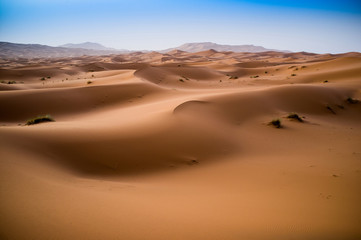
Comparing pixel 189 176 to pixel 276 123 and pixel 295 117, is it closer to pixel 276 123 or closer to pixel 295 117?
pixel 276 123

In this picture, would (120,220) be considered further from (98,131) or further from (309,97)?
(309,97)

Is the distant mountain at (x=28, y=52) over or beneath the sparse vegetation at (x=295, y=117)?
over

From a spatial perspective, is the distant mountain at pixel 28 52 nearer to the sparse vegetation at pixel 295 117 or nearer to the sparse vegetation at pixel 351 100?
the sparse vegetation at pixel 295 117

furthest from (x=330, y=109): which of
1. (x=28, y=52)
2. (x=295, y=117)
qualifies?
(x=28, y=52)

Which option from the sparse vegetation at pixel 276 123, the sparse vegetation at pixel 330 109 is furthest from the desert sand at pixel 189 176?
the sparse vegetation at pixel 330 109

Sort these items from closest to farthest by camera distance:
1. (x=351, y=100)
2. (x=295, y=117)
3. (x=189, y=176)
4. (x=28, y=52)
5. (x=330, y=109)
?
1. (x=189, y=176)
2. (x=295, y=117)
3. (x=330, y=109)
4. (x=351, y=100)
5. (x=28, y=52)

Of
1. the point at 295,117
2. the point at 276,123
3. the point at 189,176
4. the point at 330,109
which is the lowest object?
the point at 189,176

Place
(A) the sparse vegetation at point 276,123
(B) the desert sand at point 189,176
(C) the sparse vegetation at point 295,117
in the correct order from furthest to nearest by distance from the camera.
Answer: (C) the sparse vegetation at point 295,117 < (A) the sparse vegetation at point 276,123 < (B) the desert sand at point 189,176

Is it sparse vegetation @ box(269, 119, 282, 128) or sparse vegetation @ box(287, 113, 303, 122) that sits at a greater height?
sparse vegetation @ box(287, 113, 303, 122)

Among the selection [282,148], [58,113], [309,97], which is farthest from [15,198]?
[309,97]

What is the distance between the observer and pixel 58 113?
11305 millimetres

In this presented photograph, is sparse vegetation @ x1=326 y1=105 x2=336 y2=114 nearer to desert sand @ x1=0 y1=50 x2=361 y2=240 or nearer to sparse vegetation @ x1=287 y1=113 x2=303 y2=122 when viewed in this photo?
desert sand @ x1=0 y1=50 x2=361 y2=240

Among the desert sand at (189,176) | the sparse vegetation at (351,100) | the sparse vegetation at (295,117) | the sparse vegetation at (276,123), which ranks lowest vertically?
the desert sand at (189,176)

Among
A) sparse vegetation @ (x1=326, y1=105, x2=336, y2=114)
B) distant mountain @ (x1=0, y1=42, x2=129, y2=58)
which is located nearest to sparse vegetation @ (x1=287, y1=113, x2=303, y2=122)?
sparse vegetation @ (x1=326, y1=105, x2=336, y2=114)
